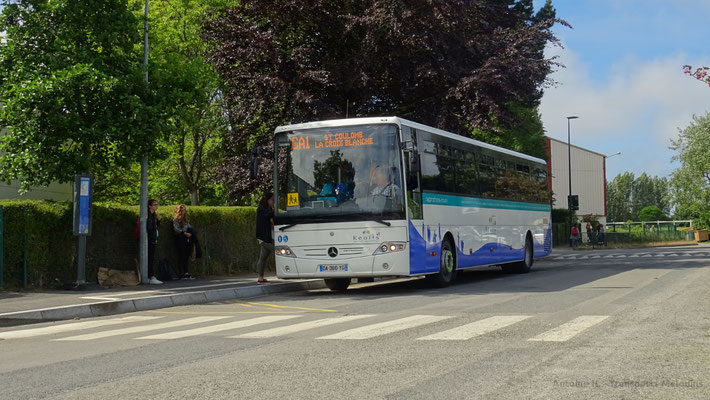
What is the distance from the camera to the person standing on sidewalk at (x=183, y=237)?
63.5 feet

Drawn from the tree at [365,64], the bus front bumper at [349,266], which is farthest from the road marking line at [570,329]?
the tree at [365,64]

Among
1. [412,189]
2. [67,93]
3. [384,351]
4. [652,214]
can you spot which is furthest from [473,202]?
[652,214]

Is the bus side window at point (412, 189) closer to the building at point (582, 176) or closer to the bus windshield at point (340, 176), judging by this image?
the bus windshield at point (340, 176)

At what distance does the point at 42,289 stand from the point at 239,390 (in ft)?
37.5

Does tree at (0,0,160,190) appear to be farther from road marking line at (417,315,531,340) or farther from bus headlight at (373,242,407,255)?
road marking line at (417,315,531,340)

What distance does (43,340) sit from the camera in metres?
9.76

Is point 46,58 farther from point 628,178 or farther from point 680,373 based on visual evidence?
point 628,178

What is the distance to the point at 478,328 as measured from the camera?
9.34 meters

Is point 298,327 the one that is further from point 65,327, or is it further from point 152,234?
point 152,234

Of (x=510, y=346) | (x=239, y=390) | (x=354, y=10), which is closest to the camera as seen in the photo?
(x=239, y=390)

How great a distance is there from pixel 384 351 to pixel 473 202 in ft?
38.6

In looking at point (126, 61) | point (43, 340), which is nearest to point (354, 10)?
point (126, 61)

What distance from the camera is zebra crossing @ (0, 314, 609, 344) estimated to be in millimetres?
8906

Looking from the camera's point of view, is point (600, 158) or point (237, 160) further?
point (600, 158)
